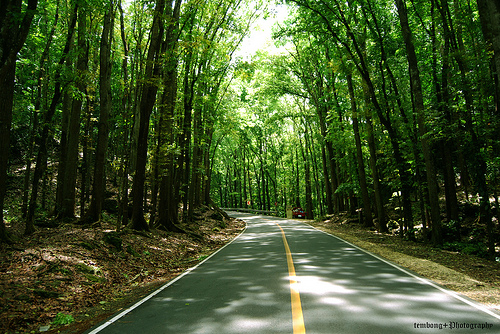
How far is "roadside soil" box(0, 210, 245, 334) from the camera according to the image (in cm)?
536

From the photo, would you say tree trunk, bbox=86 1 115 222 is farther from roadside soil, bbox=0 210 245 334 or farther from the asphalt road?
the asphalt road

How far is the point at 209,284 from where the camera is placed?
7.26 m

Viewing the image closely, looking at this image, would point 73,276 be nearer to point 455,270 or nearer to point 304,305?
point 304,305

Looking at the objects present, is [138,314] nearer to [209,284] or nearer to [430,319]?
[209,284]

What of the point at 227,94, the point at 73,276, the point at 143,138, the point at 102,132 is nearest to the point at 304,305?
the point at 73,276

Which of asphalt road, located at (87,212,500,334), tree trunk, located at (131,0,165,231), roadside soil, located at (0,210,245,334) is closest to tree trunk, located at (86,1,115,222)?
roadside soil, located at (0,210,245,334)

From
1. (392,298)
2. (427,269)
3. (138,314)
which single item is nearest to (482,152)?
(427,269)

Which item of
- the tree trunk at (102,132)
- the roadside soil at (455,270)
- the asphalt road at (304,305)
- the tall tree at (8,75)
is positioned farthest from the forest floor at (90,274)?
the tall tree at (8,75)

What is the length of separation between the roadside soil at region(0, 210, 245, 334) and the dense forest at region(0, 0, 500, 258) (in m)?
1.11

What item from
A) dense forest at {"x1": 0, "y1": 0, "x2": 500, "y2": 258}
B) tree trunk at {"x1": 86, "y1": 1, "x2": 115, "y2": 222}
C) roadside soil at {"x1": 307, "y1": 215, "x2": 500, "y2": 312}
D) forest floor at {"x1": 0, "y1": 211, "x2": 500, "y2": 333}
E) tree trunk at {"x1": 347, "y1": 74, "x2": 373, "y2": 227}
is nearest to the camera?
forest floor at {"x1": 0, "y1": 211, "x2": 500, "y2": 333}

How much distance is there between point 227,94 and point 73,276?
2246cm

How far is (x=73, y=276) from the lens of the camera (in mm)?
7289

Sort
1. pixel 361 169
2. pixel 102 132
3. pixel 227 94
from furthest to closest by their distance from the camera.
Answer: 1. pixel 227 94
2. pixel 361 169
3. pixel 102 132

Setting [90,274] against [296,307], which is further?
[90,274]
